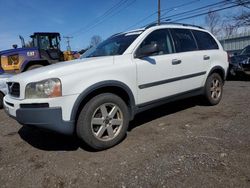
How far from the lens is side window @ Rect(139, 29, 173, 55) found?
13.8 ft

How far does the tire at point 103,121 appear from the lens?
10.7 ft

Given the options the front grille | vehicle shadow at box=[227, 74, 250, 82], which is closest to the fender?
the front grille

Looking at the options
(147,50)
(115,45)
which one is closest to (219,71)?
(147,50)

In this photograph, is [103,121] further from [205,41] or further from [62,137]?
[205,41]

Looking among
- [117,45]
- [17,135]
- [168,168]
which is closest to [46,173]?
[168,168]

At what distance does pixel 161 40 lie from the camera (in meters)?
4.38

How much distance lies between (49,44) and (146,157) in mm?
12495

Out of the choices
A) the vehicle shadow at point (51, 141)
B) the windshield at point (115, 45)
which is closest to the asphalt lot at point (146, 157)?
the vehicle shadow at point (51, 141)

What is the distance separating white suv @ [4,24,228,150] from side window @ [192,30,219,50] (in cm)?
3

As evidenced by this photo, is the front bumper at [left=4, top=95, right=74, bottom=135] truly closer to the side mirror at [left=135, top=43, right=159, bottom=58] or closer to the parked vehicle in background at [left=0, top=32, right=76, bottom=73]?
the side mirror at [left=135, top=43, right=159, bottom=58]

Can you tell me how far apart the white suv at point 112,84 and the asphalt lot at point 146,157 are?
1.32 feet

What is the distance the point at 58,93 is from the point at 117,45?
66.5 inches

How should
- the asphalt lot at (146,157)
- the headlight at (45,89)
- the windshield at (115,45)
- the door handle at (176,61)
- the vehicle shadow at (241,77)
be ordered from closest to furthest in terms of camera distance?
the asphalt lot at (146,157), the headlight at (45,89), the windshield at (115,45), the door handle at (176,61), the vehicle shadow at (241,77)

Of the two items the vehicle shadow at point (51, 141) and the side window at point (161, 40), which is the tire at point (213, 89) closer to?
the side window at point (161, 40)
